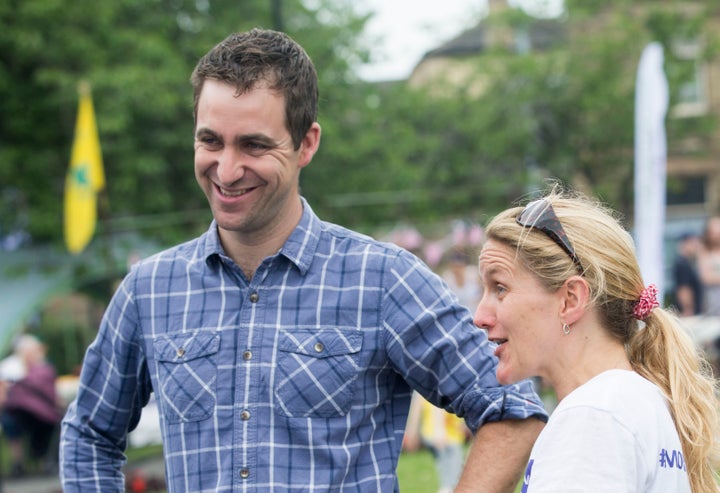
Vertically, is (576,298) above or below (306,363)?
above

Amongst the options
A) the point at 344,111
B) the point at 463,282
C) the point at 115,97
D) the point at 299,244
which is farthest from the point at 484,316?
the point at 344,111

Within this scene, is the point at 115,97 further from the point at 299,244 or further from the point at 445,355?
the point at 445,355

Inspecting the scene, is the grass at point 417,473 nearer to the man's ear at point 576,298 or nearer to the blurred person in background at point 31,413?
the blurred person in background at point 31,413

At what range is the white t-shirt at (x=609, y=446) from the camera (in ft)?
6.53

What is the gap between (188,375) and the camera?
2623 millimetres

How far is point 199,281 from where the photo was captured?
2756 mm

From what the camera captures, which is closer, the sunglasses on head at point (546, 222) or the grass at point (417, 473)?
the sunglasses on head at point (546, 222)

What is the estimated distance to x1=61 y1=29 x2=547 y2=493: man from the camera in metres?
2.54

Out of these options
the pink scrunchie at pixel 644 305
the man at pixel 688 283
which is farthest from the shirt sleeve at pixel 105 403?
the man at pixel 688 283

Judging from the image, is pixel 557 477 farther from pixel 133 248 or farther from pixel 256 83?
pixel 133 248

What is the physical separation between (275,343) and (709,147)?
30325 mm

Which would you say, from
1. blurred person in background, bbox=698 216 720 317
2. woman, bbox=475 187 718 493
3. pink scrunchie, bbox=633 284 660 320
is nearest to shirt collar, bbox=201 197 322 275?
woman, bbox=475 187 718 493

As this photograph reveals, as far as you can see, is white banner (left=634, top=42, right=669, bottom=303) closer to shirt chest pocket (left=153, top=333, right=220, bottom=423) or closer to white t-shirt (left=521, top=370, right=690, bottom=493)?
shirt chest pocket (left=153, top=333, right=220, bottom=423)

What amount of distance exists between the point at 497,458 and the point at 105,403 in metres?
1.05
